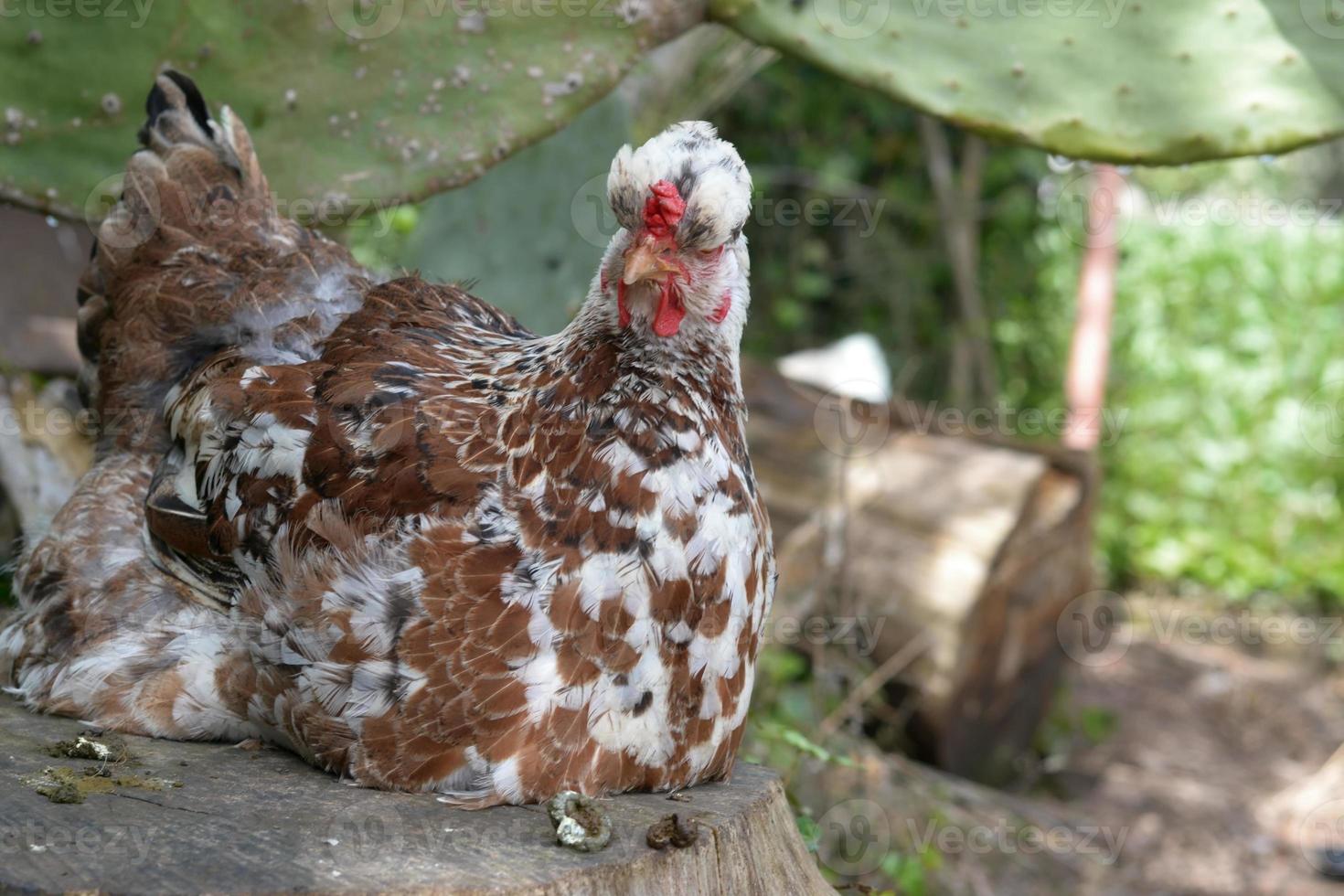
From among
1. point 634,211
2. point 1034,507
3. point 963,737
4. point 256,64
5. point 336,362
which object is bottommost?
point 963,737

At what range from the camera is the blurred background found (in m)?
4.39

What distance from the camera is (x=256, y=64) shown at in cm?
331

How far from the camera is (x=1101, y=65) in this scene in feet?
11.4

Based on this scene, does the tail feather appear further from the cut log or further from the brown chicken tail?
the cut log

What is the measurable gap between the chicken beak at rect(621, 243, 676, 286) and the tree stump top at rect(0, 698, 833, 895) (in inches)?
33.0

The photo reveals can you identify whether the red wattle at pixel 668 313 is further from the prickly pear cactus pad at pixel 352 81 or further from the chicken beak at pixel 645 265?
the prickly pear cactus pad at pixel 352 81

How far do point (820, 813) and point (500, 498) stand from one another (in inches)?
101

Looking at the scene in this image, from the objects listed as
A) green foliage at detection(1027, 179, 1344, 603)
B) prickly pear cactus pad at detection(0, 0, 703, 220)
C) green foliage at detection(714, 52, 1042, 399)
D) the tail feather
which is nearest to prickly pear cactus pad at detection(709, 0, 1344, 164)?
prickly pear cactus pad at detection(0, 0, 703, 220)

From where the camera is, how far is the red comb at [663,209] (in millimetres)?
2012

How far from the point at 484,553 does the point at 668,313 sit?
1.62ft

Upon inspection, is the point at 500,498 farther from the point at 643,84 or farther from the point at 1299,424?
the point at 1299,424

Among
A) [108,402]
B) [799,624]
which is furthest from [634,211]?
[799,624]

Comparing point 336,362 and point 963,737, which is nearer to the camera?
point 336,362

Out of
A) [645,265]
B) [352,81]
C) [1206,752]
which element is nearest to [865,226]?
[1206,752]
